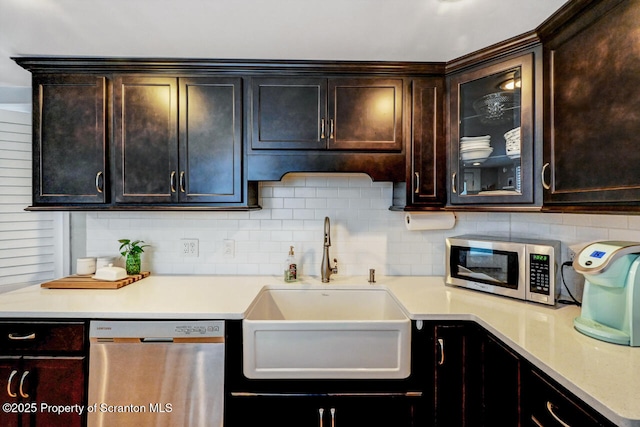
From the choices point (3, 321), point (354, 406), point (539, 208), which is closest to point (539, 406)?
point (354, 406)

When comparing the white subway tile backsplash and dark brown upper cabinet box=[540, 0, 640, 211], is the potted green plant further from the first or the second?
dark brown upper cabinet box=[540, 0, 640, 211]

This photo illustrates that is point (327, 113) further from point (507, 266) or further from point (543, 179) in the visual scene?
point (507, 266)

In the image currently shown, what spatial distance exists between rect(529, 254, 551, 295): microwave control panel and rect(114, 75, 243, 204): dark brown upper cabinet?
155 cm

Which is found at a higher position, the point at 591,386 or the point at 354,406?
the point at 591,386

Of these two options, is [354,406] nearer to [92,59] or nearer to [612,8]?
[612,8]

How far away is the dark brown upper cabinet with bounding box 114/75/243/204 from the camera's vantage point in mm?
1752

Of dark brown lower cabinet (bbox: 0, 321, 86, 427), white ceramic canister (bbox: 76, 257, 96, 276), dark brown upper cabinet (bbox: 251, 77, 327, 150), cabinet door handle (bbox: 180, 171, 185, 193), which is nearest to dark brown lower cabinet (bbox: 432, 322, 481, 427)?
dark brown upper cabinet (bbox: 251, 77, 327, 150)

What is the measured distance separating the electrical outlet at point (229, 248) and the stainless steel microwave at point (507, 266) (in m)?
1.36

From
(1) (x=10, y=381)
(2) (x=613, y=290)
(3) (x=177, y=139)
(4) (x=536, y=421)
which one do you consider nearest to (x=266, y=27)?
(3) (x=177, y=139)

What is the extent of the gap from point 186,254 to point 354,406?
54.8 inches

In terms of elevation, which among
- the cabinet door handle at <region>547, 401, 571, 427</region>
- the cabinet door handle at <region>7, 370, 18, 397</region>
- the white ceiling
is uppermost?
the white ceiling

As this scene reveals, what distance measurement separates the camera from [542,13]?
1320 mm

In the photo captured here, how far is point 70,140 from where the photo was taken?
175cm

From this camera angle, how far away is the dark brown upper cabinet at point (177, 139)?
5.75 feet
